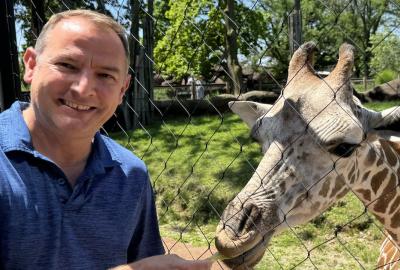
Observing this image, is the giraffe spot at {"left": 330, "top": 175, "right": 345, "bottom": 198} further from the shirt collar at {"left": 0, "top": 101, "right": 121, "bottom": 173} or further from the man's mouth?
the man's mouth

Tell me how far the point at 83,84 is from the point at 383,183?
1.78 m

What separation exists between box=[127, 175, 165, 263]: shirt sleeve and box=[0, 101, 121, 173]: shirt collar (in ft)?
0.44

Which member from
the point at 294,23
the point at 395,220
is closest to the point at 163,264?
the point at 395,220

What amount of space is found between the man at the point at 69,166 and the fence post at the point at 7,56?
4.11 feet

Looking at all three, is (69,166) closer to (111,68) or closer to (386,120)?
(111,68)

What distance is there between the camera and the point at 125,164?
52.3 inches

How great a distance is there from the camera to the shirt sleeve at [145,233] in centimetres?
Result: 134

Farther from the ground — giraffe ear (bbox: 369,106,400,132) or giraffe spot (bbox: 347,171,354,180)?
giraffe ear (bbox: 369,106,400,132)

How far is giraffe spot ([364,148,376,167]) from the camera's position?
2330 millimetres

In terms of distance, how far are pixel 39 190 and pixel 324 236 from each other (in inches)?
133

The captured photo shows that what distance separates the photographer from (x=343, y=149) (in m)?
2.07

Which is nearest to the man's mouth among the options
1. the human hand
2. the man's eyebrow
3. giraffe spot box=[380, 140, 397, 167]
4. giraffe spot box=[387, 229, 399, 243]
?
the man's eyebrow

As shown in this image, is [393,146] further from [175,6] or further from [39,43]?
[175,6]

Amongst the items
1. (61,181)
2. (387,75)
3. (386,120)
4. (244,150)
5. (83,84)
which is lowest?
(244,150)
